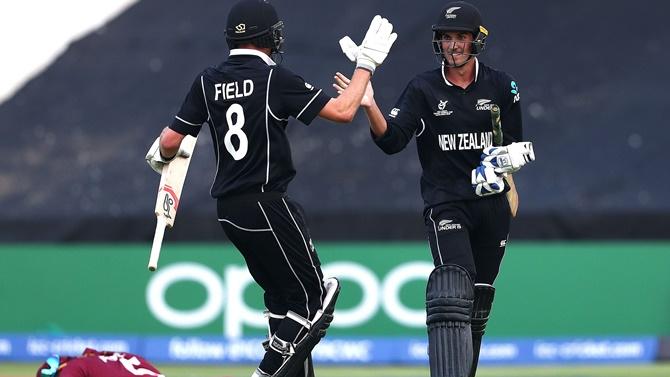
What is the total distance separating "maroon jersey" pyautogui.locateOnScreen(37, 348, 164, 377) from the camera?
Result: 7152mm

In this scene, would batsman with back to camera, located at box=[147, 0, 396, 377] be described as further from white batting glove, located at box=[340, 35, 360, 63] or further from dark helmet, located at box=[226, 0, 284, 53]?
white batting glove, located at box=[340, 35, 360, 63]

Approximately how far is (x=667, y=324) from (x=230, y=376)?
3.90 m

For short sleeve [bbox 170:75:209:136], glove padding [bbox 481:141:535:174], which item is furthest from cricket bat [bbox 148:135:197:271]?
glove padding [bbox 481:141:535:174]

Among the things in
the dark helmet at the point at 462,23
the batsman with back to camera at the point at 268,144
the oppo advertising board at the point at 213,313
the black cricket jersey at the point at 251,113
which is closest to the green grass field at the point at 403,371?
the oppo advertising board at the point at 213,313

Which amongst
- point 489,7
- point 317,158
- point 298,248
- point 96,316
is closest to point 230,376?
point 96,316

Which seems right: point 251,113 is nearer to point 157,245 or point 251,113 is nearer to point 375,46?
point 375,46

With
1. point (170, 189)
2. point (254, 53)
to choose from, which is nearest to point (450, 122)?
point (254, 53)

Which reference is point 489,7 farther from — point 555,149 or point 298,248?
point 298,248

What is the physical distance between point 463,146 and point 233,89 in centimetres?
133

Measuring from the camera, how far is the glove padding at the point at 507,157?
7.04 meters

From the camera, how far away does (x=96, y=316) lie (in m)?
11.8

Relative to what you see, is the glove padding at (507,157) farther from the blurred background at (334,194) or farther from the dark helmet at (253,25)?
the blurred background at (334,194)

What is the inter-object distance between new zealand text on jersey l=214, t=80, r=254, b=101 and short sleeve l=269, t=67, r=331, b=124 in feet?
0.37

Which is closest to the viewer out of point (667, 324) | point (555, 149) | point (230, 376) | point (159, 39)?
point (230, 376)
